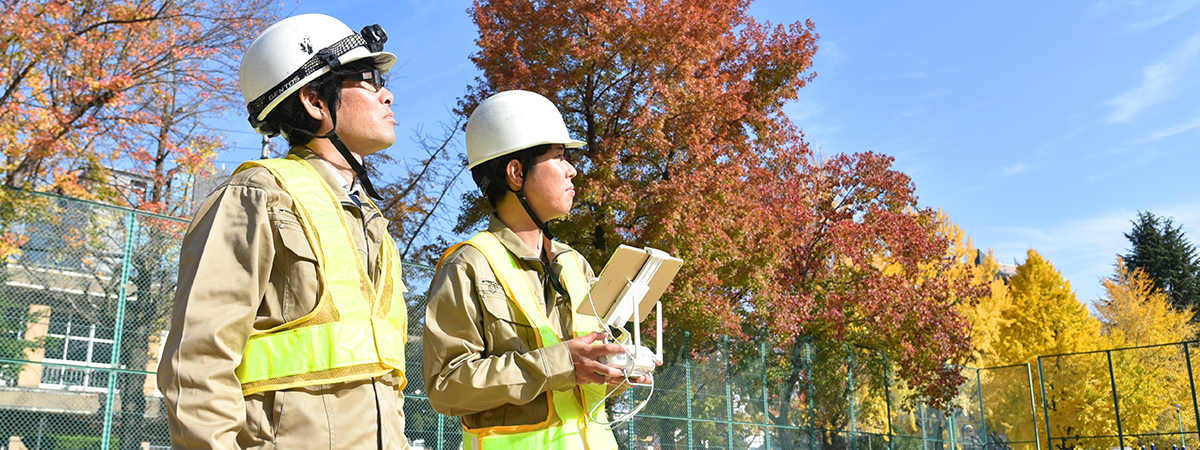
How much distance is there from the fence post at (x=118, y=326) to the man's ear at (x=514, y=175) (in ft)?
20.6

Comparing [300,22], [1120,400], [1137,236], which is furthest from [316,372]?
[1137,236]

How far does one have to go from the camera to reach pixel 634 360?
2.46m

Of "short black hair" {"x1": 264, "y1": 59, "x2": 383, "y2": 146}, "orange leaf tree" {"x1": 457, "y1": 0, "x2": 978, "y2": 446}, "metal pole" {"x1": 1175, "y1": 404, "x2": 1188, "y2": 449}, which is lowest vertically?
"metal pole" {"x1": 1175, "y1": 404, "x2": 1188, "y2": 449}

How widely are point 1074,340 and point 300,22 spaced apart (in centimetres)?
3405

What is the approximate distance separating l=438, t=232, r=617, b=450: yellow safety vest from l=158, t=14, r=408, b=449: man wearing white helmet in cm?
63

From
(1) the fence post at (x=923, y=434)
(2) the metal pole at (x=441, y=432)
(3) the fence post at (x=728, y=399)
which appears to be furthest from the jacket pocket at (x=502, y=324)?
(1) the fence post at (x=923, y=434)

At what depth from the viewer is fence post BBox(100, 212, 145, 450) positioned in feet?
25.2

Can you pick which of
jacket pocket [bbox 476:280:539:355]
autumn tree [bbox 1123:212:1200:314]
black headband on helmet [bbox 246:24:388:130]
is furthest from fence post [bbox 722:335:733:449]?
autumn tree [bbox 1123:212:1200:314]

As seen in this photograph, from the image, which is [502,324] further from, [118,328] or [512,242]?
[118,328]

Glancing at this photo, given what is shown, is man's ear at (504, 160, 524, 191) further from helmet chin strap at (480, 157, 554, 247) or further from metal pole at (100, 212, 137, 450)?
metal pole at (100, 212, 137, 450)

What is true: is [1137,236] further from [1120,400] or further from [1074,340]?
[1120,400]

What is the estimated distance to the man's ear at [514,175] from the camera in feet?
10.7

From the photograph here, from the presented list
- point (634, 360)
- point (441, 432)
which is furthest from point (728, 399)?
point (634, 360)

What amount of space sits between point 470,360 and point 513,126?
3.09 feet
